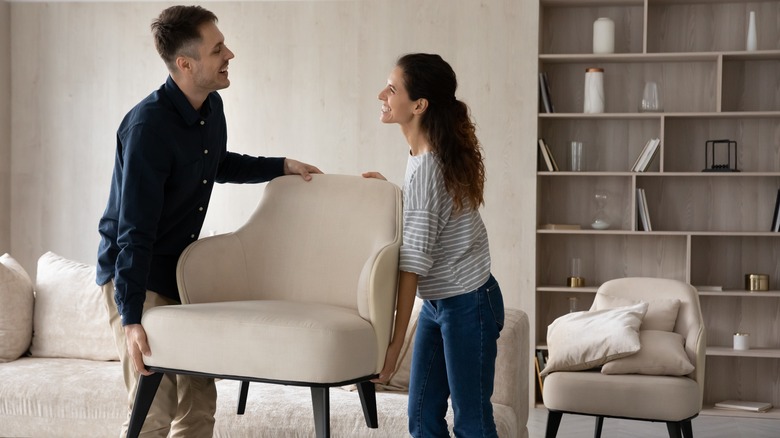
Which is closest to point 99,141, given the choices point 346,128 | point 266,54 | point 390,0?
point 266,54

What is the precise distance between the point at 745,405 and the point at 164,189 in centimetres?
386

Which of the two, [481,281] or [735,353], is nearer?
[481,281]

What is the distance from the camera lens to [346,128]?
5.43 metres

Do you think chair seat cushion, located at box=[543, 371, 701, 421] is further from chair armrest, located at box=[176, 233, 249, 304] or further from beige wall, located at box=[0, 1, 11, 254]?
beige wall, located at box=[0, 1, 11, 254]

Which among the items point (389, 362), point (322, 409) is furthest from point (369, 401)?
point (322, 409)

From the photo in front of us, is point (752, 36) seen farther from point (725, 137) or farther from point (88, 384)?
point (88, 384)

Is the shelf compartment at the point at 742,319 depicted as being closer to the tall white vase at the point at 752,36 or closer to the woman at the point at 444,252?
the tall white vase at the point at 752,36

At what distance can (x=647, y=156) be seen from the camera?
16.8 feet

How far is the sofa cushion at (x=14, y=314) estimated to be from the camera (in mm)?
3783

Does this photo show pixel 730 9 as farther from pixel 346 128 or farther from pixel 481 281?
pixel 481 281

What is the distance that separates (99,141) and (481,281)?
4.04 metres

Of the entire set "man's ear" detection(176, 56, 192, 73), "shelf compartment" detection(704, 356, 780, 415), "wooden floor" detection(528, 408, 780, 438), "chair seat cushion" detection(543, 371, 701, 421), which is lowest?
"wooden floor" detection(528, 408, 780, 438)

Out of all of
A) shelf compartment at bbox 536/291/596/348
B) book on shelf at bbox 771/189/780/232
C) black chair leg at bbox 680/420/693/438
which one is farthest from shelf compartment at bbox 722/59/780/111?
black chair leg at bbox 680/420/693/438

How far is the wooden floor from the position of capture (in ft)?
14.9
